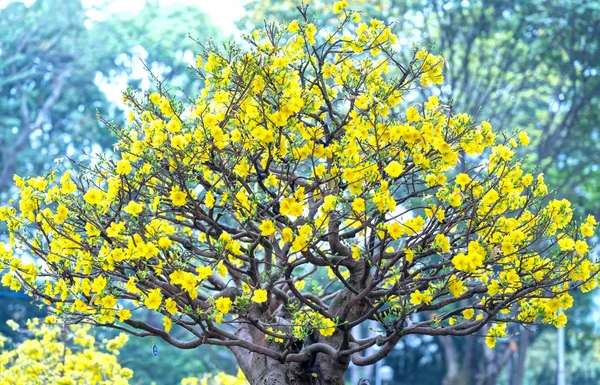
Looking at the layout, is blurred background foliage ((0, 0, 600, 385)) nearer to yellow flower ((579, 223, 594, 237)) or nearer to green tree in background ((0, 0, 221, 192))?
green tree in background ((0, 0, 221, 192))

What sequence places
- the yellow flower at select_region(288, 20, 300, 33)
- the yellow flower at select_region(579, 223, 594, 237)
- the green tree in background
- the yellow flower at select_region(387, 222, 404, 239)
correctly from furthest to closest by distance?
the green tree in background → the yellow flower at select_region(288, 20, 300, 33) → the yellow flower at select_region(579, 223, 594, 237) → the yellow flower at select_region(387, 222, 404, 239)

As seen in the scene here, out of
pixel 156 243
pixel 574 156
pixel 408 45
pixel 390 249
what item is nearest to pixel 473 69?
pixel 408 45

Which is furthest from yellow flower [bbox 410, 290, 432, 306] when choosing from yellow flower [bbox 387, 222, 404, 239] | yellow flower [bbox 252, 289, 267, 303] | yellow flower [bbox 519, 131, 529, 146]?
yellow flower [bbox 519, 131, 529, 146]

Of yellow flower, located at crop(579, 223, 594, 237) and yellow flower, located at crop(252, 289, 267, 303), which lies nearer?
yellow flower, located at crop(252, 289, 267, 303)

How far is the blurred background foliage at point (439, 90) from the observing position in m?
12.4

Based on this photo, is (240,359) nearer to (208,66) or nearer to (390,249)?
(390,249)

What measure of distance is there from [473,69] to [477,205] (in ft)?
32.7

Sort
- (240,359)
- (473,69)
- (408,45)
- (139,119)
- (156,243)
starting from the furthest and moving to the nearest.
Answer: (473,69) < (408,45) < (240,359) < (139,119) < (156,243)

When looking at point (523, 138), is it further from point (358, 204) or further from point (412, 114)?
point (358, 204)

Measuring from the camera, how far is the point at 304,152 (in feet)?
12.8

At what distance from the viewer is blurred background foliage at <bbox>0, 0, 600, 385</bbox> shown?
1241 centimetres

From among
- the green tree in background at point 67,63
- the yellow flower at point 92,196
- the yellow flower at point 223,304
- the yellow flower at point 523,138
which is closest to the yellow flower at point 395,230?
the yellow flower at point 223,304

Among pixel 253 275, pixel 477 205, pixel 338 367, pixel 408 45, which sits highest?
pixel 408 45

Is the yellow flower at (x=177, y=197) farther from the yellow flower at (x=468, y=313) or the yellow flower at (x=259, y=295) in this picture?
the yellow flower at (x=468, y=313)
